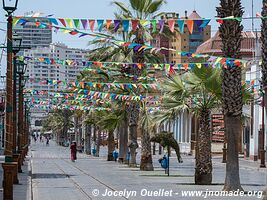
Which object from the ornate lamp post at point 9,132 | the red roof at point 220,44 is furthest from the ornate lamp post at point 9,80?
the red roof at point 220,44

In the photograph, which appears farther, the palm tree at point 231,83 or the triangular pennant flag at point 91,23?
the palm tree at point 231,83

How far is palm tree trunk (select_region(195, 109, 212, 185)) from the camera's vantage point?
32531mm

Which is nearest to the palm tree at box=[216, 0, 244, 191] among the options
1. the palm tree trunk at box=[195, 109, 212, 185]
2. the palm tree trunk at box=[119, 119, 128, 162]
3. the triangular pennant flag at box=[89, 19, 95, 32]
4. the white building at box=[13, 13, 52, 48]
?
the palm tree trunk at box=[195, 109, 212, 185]

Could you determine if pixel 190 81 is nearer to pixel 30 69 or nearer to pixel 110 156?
pixel 110 156

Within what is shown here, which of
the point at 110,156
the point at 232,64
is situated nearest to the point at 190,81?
the point at 232,64

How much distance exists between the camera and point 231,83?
27406 millimetres

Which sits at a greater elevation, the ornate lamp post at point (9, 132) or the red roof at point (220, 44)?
the red roof at point (220, 44)

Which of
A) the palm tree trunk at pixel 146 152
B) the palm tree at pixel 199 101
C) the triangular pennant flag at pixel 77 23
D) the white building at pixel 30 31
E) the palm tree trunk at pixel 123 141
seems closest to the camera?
the triangular pennant flag at pixel 77 23

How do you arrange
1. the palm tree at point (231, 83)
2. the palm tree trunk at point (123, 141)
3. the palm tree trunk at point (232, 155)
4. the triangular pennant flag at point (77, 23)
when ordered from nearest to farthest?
the triangular pennant flag at point (77, 23) → the palm tree at point (231, 83) → the palm tree trunk at point (232, 155) → the palm tree trunk at point (123, 141)

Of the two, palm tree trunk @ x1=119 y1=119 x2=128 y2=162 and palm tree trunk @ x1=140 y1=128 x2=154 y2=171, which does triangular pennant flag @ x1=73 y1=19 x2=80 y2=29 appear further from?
palm tree trunk @ x1=119 y1=119 x2=128 y2=162

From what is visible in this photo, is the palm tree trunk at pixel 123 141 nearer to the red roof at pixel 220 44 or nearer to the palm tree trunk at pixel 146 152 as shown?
the palm tree trunk at pixel 146 152

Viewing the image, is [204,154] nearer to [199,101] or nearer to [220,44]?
[199,101]

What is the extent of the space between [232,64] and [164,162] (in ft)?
50.3

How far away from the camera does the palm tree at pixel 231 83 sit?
2694 centimetres
